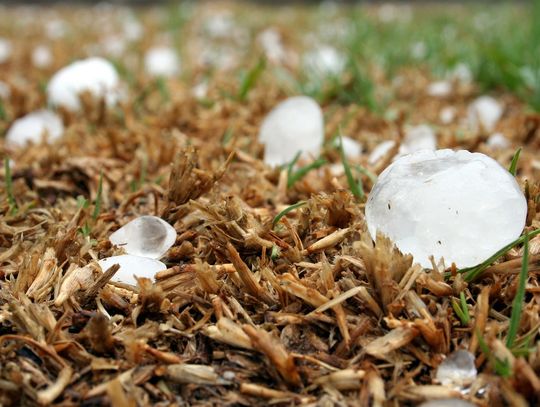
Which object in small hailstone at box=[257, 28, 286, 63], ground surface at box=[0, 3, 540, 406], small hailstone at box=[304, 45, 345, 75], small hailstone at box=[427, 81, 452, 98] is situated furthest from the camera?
small hailstone at box=[257, 28, 286, 63]

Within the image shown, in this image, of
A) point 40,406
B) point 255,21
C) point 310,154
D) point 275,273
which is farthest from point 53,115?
point 255,21

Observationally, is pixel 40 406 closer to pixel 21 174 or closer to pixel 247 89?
pixel 21 174

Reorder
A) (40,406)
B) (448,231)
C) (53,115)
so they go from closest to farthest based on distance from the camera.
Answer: (40,406), (448,231), (53,115)

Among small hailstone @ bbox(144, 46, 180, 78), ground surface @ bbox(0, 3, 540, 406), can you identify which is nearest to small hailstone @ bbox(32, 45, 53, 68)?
small hailstone @ bbox(144, 46, 180, 78)

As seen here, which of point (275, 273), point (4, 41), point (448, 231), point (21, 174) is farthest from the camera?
point (4, 41)

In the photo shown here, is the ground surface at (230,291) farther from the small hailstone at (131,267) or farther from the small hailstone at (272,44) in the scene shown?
the small hailstone at (272,44)

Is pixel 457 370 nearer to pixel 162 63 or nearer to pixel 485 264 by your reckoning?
pixel 485 264

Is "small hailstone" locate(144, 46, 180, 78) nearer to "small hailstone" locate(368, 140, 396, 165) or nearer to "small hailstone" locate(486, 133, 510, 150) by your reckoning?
"small hailstone" locate(368, 140, 396, 165)
